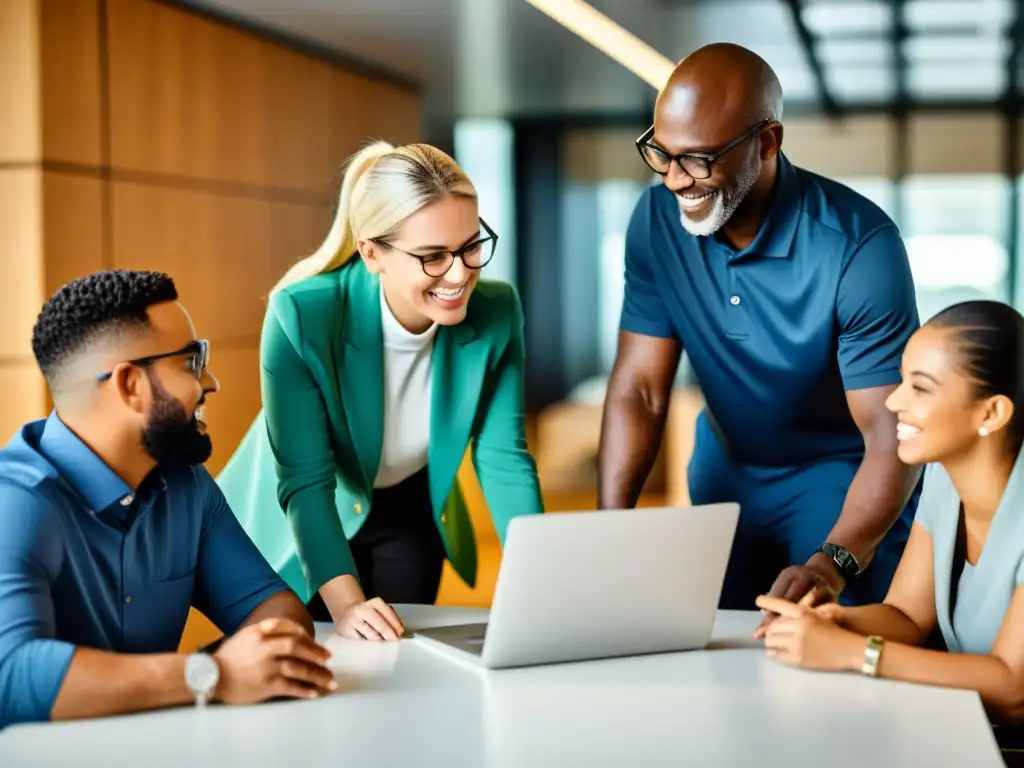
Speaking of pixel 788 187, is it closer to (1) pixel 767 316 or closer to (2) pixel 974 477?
(1) pixel 767 316

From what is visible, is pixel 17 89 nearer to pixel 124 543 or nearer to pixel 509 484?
pixel 509 484

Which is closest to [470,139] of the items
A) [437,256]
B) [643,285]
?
[643,285]

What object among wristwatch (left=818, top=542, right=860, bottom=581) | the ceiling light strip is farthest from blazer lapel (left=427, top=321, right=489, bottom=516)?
the ceiling light strip

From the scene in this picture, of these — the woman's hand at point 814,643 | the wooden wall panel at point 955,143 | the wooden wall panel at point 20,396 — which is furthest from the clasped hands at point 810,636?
the wooden wall panel at point 955,143

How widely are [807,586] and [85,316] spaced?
1230 mm

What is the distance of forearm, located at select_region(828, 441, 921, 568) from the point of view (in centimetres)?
241

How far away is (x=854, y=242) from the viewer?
2.57 metres

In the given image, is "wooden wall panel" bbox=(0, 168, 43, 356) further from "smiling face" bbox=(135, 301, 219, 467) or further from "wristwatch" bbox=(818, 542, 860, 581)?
"wristwatch" bbox=(818, 542, 860, 581)

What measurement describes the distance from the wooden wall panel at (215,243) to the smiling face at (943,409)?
3966 mm

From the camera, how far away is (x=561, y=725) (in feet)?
5.37

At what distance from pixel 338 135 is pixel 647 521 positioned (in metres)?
5.57

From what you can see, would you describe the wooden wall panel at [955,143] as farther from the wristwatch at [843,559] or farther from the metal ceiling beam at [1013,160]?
the wristwatch at [843,559]

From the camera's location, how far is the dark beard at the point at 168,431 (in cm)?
193

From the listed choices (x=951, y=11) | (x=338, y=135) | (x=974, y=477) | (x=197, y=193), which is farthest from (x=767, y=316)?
(x=338, y=135)
